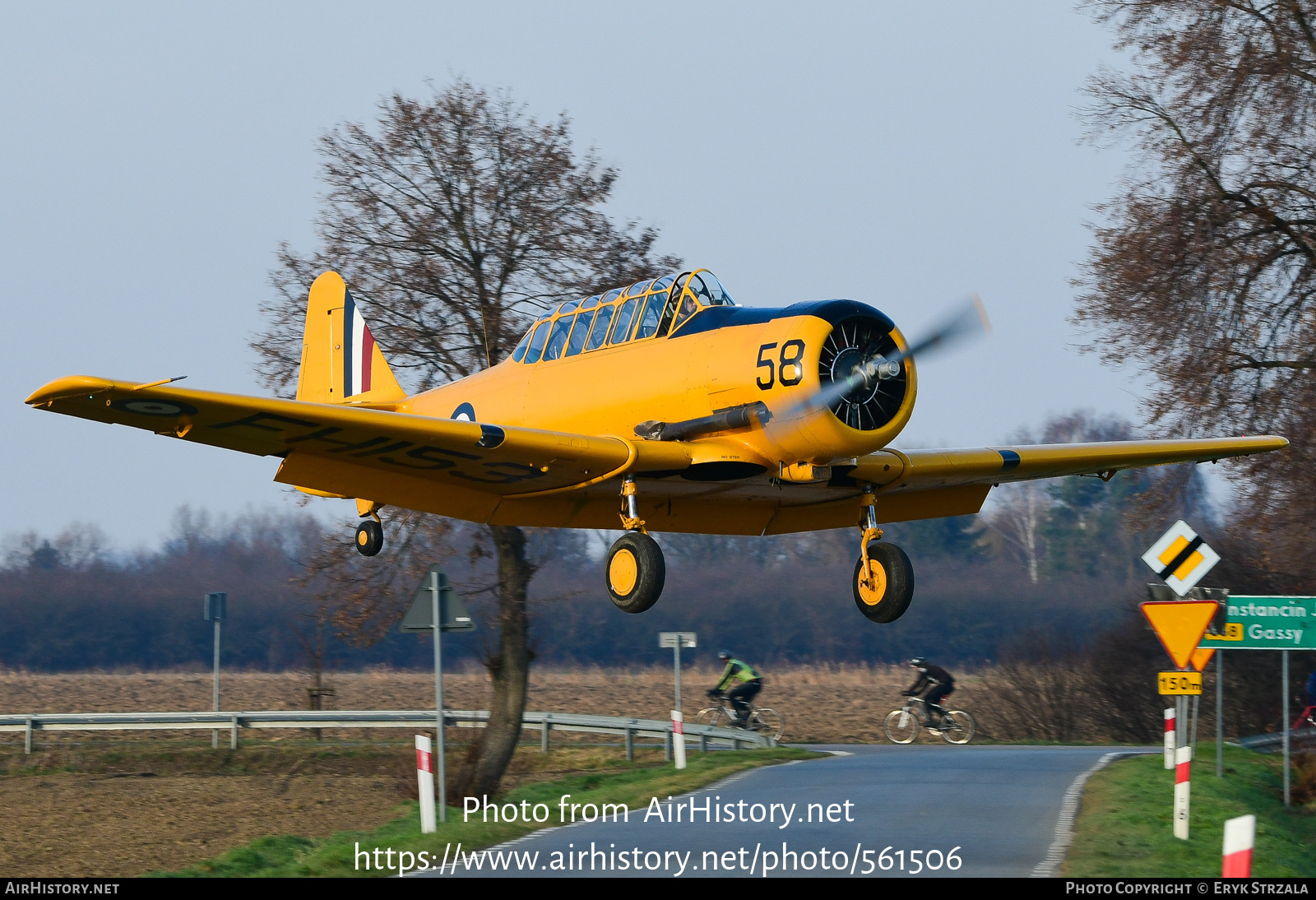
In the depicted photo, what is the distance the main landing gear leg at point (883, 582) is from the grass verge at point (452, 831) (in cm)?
433

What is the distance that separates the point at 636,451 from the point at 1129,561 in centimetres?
5073

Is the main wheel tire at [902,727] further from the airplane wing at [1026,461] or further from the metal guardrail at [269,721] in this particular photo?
the airplane wing at [1026,461]

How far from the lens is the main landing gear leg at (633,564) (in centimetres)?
1170

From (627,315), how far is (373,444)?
2614 millimetres

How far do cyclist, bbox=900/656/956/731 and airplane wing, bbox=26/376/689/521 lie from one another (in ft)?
51.6

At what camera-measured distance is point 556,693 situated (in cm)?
4234

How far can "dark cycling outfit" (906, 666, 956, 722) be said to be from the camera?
2705cm

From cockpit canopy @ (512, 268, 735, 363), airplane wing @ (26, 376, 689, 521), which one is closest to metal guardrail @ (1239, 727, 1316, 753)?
cockpit canopy @ (512, 268, 735, 363)

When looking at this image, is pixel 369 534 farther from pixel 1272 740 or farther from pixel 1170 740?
pixel 1272 740

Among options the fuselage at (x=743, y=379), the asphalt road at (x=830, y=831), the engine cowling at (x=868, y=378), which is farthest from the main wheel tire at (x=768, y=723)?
the engine cowling at (x=868, y=378)

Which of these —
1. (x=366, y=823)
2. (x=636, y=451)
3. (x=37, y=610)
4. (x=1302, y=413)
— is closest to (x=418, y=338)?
(x=366, y=823)

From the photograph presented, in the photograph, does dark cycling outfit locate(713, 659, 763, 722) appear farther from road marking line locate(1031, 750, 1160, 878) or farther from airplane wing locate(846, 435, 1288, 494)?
airplane wing locate(846, 435, 1288, 494)

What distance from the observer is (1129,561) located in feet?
191

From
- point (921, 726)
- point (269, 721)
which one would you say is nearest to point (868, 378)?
point (921, 726)
